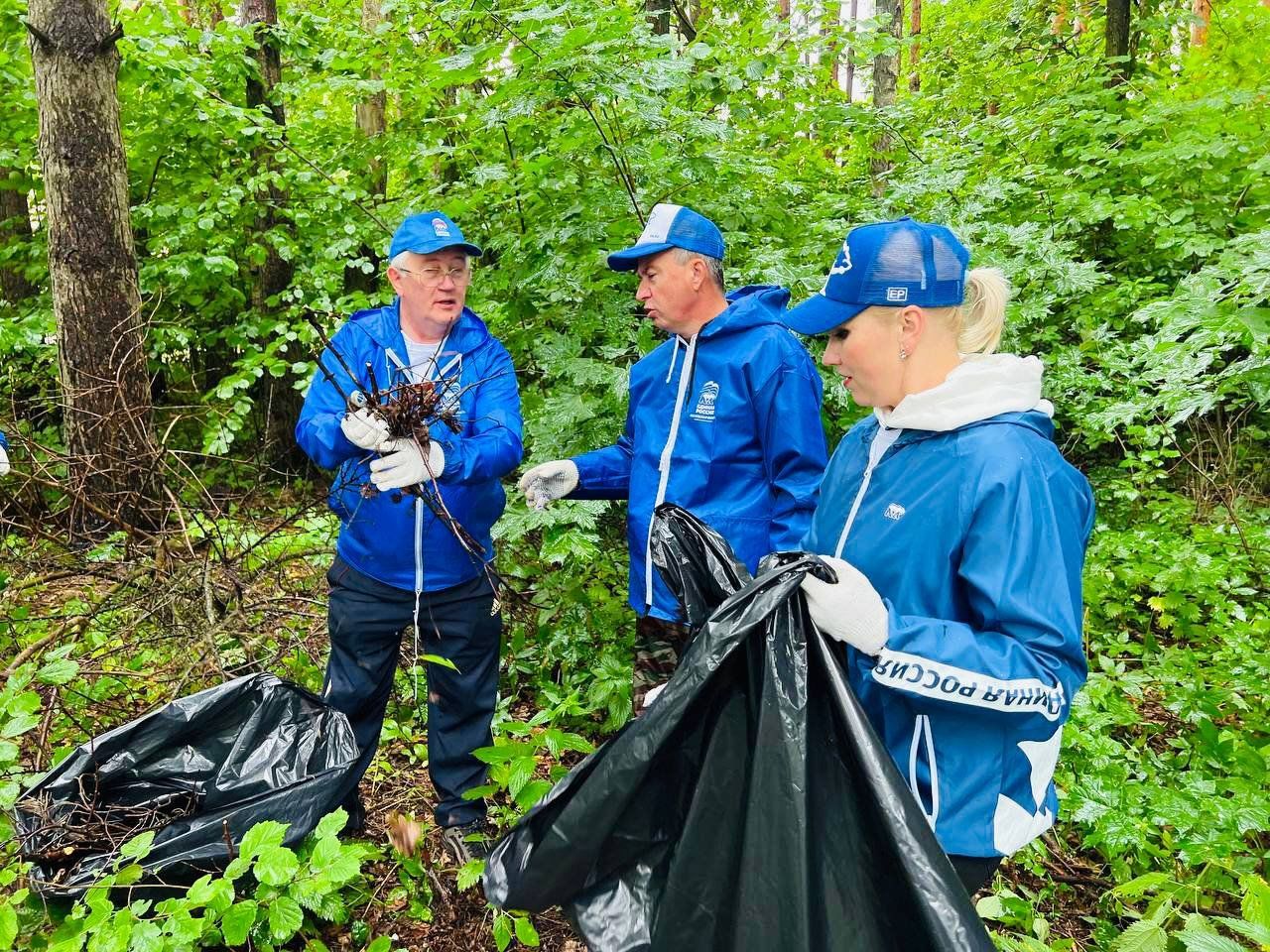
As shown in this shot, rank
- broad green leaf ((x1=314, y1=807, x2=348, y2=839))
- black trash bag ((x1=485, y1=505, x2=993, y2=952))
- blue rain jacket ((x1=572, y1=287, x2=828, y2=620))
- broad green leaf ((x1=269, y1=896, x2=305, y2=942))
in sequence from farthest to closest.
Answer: blue rain jacket ((x1=572, y1=287, x2=828, y2=620)) → broad green leaf ((x1=314, y1=807, x2=348, y2=839)) → broad green leaf ((x1=269, y1=896, x2=305, y2=942)) → black trash bag ((x1=485, y1=505, x2=993, y2=952))

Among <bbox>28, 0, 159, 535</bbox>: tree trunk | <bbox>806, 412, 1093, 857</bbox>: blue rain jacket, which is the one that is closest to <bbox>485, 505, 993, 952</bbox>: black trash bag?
<bbox>806, 412, 1093, 857</bbox>: blue rain jacket

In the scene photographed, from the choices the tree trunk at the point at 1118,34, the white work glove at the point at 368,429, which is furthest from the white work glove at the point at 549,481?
the tree trunk at the point at 1118,34

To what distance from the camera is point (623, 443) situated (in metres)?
2.74

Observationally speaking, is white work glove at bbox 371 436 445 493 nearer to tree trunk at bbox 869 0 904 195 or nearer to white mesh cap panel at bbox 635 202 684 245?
white mesh cap panel at bbox 635 202 684 245

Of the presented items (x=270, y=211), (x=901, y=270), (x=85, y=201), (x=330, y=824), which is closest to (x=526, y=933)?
(x=330, y=824)

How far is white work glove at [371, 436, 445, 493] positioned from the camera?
7.00ft

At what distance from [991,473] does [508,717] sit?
8.95 ft

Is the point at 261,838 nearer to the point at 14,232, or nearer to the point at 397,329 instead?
the point at 397,329

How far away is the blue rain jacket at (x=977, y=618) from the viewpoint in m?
1.17

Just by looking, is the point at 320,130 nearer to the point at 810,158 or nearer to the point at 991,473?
the point at 810,158

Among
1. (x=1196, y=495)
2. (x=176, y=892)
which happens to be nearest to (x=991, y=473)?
(x=176, y=892)

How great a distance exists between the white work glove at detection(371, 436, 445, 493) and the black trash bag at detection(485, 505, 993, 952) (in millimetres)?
1095

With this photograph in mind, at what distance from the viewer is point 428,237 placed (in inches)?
96.2

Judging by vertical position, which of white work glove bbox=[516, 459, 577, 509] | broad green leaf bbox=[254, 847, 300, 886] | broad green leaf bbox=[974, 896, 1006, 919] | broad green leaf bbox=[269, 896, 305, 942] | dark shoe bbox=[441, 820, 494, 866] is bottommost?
dark shoe bbox=[441, 820, 494, 866]
